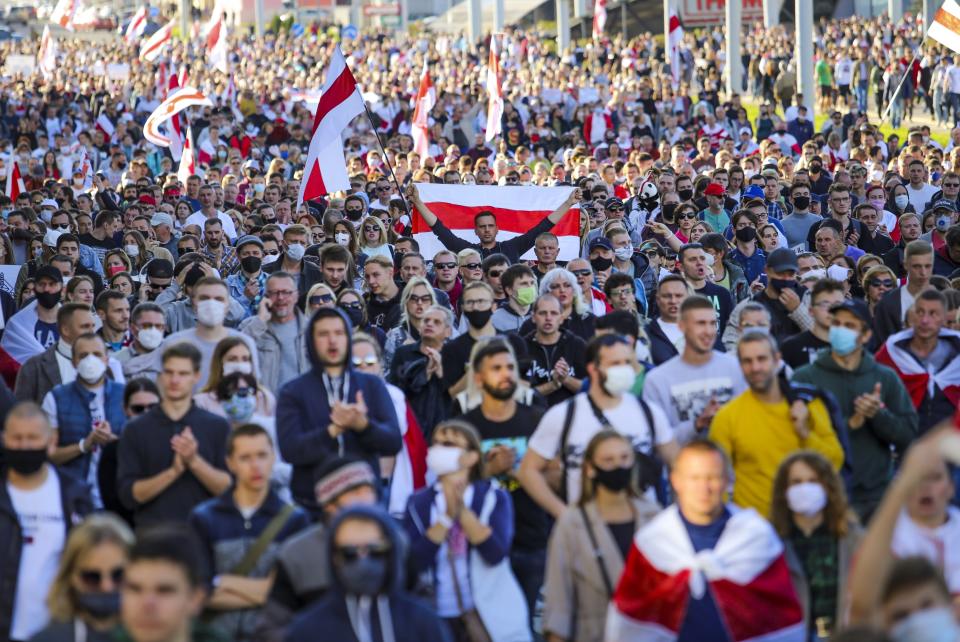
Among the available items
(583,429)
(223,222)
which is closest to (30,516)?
(583,429)

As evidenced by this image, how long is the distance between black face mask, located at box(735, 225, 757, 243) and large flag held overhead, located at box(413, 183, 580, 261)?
1700 millimetres

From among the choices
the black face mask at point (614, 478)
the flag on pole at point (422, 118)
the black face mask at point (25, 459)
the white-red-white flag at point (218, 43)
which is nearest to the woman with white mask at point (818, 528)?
the black face mask at point (614, 478)

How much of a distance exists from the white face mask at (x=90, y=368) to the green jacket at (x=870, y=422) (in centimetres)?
350

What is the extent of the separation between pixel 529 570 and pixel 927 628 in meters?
3.51

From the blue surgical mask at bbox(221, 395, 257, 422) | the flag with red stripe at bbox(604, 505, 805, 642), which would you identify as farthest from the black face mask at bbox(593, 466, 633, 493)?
the blue surgical mask at bbox(221, 395, 257, 422)

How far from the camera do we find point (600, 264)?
14562mm

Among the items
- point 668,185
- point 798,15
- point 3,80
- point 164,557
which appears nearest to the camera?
point 164,557

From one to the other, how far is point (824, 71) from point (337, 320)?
115 feet

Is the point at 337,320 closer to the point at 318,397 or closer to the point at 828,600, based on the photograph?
the point at 318,397

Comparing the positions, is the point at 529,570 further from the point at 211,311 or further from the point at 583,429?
the point at 211,311

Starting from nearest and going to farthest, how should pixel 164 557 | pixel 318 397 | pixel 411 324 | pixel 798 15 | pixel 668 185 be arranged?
pixel 164 557 < pixel 318 397 < pixel 411 324 < pixel 668 185 < pixel 798 15

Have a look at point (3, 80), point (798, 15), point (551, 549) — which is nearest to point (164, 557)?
point (551, 549)

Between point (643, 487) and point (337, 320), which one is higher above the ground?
point (337, 320)

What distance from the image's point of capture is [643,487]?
8312mm
